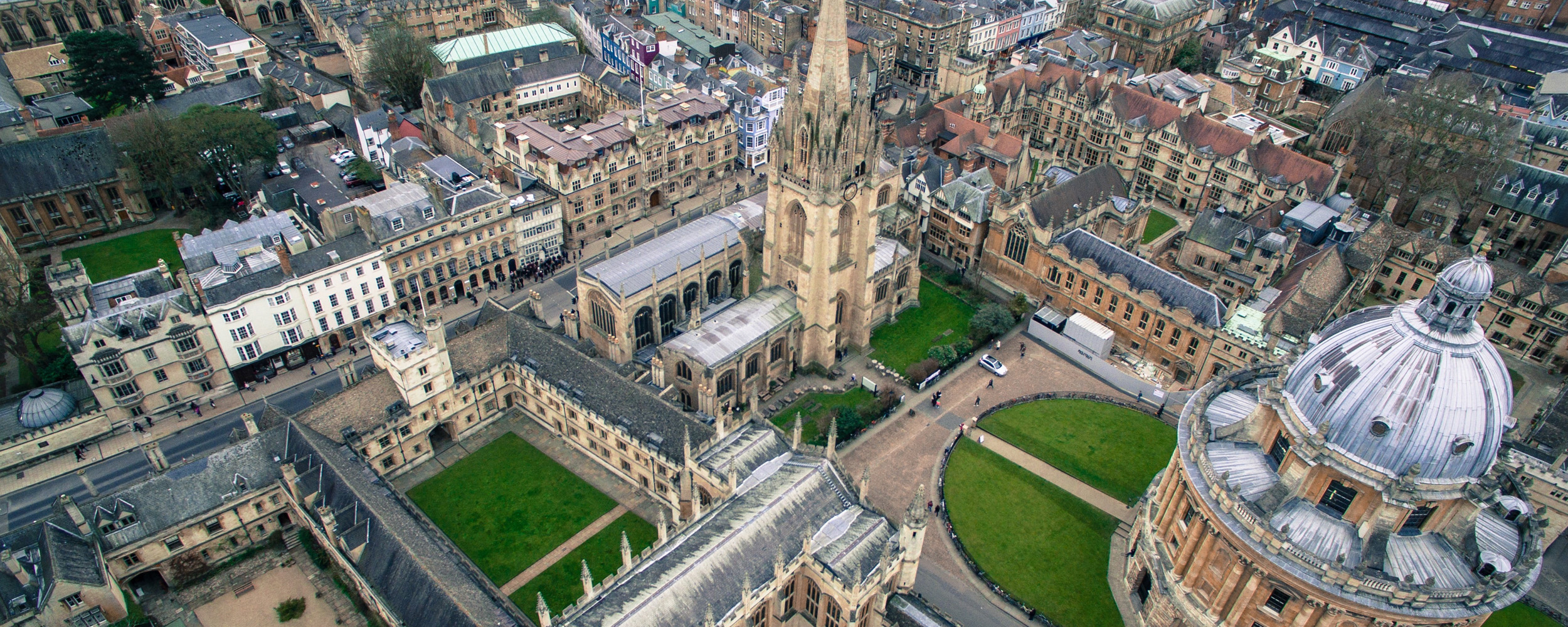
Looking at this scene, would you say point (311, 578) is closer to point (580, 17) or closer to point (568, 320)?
point (568, 320)

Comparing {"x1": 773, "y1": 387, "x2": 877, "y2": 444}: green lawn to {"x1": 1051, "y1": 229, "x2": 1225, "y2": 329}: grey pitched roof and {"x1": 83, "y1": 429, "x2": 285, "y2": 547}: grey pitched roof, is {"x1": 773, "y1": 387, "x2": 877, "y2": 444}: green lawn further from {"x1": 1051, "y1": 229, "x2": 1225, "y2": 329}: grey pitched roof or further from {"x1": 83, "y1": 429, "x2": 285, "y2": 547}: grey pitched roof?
{"x1": 83, "y1": 429, "x2": 285, "y2": 547}: grey pitched roof

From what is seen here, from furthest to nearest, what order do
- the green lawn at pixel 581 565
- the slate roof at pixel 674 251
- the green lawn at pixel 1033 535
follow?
1. the slate roof at pixel 674 251
2. the green lawn at pixel 1033 535
3. the green lawn at pixel 581 565

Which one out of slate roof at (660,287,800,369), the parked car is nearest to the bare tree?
the parked car

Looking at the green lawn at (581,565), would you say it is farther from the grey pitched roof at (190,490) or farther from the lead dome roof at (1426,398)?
the lead dome roof at (1426,398)

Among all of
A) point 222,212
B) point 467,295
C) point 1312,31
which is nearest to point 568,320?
point 467,295

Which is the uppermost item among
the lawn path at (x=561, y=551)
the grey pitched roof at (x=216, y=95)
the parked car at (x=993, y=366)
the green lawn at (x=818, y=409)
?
the grey pitched roof at (x=216, y=95)

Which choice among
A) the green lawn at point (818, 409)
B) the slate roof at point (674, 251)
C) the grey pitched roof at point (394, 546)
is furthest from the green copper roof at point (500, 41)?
the green lawn at point (818, 409)

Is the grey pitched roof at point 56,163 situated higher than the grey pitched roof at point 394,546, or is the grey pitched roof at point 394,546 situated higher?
the grey pitched roof at point 56,163
